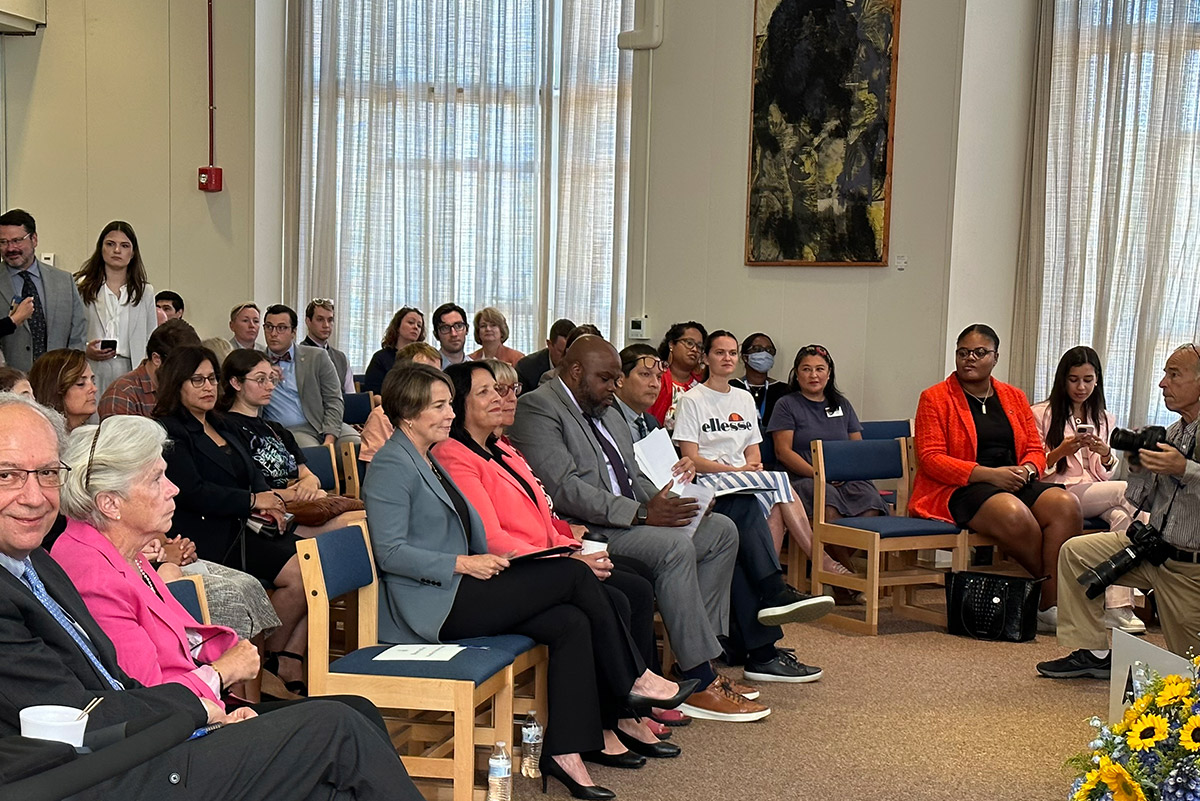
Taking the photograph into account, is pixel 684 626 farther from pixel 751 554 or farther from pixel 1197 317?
pixel 1197 317

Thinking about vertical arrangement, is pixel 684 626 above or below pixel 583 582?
below

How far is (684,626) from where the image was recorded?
4473 mm

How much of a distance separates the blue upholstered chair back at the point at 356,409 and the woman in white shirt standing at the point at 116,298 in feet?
4.83

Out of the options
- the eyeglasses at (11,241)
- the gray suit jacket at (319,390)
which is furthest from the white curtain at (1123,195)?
the eyeglasses at (11,241)

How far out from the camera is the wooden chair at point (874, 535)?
6.00 meters

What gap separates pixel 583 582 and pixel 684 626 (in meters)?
0.77

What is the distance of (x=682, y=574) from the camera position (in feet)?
14.9

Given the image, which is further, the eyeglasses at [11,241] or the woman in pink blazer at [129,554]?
the eyeglasses at [11,241]

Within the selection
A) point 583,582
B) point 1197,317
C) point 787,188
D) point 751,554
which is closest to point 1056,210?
point 1197,317

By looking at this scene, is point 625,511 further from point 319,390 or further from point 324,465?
point 319,390

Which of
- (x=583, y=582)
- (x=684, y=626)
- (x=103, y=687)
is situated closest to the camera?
(x=103, y=687)

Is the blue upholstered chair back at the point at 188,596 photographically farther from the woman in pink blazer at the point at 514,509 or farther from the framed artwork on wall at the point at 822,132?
the framed artwork on wall at the point at 822,132

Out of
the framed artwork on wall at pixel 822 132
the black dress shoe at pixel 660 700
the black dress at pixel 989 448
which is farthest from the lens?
the framed artwork on wall at pixel 822 132

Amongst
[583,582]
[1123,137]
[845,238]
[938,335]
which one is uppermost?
[1123,137]
